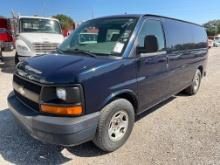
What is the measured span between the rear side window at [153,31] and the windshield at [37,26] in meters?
6.84

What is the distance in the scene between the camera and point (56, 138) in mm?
2949

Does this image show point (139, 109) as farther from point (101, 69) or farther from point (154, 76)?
point (101, 69)

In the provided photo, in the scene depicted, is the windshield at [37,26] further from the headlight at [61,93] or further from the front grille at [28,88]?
the headlight at [61,93]

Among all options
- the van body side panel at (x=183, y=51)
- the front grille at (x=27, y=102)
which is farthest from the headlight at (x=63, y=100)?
the van body side panel at (x=183, y=51)

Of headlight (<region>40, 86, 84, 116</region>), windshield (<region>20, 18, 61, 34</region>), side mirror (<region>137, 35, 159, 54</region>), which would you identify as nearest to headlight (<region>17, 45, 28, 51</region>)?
windshield (<region>20, 18, 61, 34</region>)

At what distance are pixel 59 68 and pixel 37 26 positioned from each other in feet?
25.2

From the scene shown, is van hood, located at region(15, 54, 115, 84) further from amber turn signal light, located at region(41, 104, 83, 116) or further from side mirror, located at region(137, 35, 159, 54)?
side mirror, located at region(137, 35, 159, 54)

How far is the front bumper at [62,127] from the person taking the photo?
2.90 metres

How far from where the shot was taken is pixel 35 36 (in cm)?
946

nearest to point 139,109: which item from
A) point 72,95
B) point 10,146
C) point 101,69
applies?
point 101,69

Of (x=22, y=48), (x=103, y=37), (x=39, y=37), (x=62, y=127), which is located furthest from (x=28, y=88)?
(x=39, y=37)

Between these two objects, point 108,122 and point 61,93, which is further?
point 108,122

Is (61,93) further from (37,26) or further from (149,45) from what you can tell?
(37,26)

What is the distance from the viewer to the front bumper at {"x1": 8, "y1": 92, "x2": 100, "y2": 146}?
290 centimetres
